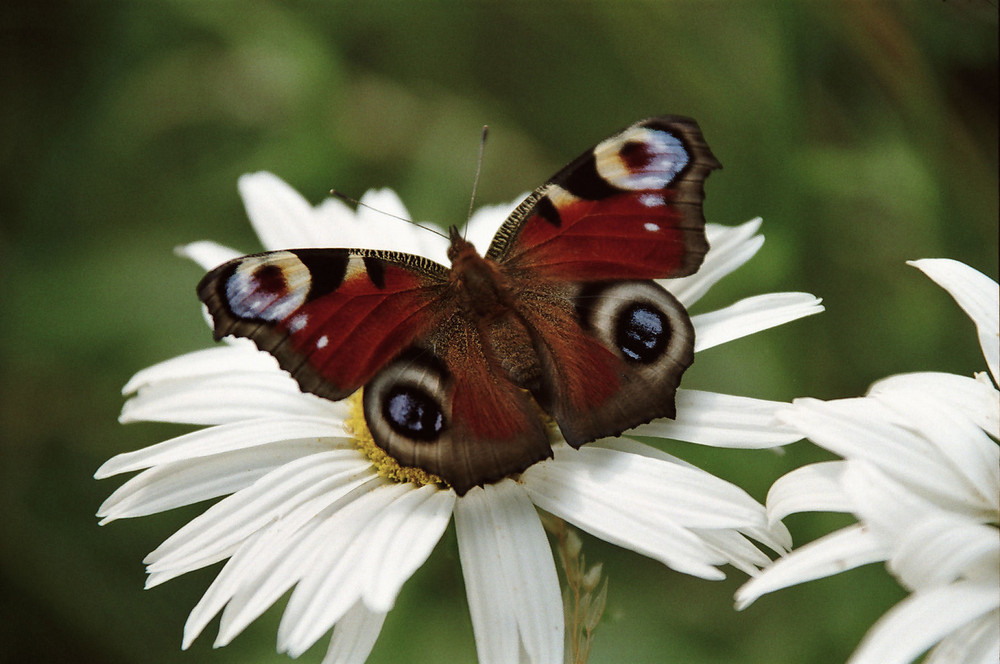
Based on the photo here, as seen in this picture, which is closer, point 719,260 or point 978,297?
point 978,297

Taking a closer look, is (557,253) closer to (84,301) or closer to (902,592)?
(902,592)

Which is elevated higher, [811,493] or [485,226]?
[485,226]

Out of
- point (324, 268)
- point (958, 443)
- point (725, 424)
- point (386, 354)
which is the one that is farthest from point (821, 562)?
point (324, 268)

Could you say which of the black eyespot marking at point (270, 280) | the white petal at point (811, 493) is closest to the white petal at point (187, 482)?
the black eyespot marking at point (270, 280)

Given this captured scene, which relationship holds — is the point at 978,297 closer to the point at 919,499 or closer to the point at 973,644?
the point at 919,499

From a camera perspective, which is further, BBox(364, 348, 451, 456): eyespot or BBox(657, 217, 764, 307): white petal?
BBox(657, 217, 764, 307): white petal

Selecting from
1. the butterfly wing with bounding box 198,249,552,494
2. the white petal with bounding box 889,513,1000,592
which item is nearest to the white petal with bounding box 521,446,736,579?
the butterfly wing with bounding box 198,249,552,494

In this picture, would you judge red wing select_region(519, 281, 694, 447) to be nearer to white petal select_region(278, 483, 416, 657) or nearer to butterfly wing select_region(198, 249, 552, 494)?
butterfly wing select_region(198, 249, 552, 494)
